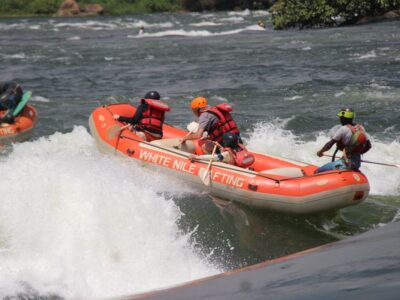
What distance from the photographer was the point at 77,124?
52.1 feet

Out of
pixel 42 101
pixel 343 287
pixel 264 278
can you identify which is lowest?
pixel 42 101

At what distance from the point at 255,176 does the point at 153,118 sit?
2.65m

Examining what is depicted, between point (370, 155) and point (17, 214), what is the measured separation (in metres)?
6.45

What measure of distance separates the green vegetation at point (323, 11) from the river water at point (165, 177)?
253 cm

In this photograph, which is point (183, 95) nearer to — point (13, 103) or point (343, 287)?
point (13, 103)

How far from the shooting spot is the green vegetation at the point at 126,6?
6009 centimetres

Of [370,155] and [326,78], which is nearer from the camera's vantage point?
[370,155]

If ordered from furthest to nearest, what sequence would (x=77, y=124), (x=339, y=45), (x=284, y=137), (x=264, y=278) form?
(x=339, y=45) → (x=77, y=124) → (x=284, y=137) → (x=264, y=278)

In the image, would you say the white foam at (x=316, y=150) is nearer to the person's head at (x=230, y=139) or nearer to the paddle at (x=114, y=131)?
the person's head at (x=230, y=139)

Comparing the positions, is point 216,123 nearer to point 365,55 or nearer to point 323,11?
point 365,55

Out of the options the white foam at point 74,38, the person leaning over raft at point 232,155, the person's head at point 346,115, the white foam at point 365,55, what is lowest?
the white foam at point 74,38

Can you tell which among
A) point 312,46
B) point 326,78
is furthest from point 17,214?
point 312,46

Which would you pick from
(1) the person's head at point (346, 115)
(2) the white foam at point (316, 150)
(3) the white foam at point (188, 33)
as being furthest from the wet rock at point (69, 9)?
(1) the person's head at point (346, 115)

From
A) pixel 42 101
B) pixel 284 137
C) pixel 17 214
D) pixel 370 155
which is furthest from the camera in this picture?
pixel 42 101
